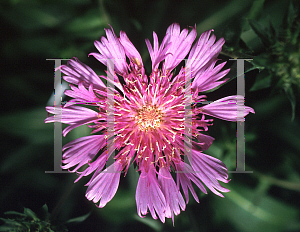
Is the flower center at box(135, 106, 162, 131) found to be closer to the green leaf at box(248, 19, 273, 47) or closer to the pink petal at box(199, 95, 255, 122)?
the pink petal at box(199, 95, 255, 122)

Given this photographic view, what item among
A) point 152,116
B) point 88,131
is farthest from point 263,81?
point 88,131

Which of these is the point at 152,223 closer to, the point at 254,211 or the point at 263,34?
the point at 254,211

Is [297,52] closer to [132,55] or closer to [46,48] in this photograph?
[132,55]

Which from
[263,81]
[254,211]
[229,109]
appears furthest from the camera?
[254,211]

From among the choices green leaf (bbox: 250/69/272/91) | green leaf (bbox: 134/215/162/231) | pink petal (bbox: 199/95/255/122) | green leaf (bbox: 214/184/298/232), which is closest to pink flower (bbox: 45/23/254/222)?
pink petal (bbox: 199/95/255/122)

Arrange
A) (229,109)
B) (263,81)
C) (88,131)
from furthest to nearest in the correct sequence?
(88,131) < (229,109) < (263,81)

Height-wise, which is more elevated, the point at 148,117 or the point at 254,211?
the point at 148,117

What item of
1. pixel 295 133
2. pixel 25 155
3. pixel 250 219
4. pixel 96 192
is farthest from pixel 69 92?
pixel 250 219
